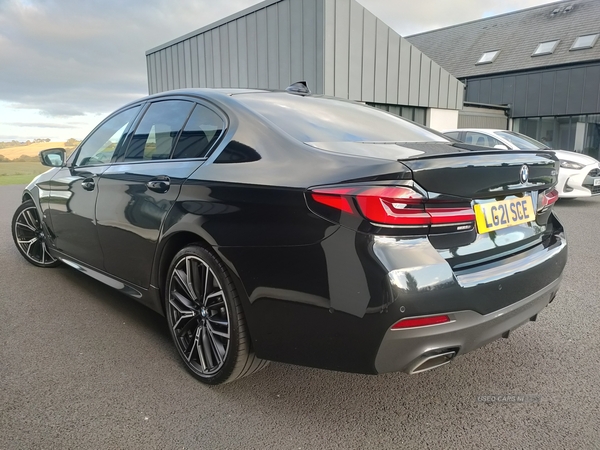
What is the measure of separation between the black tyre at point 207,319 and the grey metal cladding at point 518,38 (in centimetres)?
2135

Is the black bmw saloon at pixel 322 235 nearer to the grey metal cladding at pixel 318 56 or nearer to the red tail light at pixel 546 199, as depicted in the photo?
the red tail light at pixel 546 199

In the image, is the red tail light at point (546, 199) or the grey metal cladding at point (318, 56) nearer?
the red tail light at point (546, 199)

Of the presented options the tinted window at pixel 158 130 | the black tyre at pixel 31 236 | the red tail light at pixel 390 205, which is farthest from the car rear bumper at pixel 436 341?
the black tyre at pixel 31 236

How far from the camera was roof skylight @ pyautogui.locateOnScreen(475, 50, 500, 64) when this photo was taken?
22031mm

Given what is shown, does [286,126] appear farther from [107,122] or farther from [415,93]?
[415,93]

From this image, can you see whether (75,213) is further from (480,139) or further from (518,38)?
(518,38)

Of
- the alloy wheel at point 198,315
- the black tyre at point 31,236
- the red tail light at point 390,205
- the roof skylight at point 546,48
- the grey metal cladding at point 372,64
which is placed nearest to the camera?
the red tail light at point 390,205

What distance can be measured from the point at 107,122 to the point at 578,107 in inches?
815

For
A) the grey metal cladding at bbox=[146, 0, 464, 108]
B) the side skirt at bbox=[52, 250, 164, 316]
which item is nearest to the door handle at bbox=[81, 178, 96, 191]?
the side skirt at bbox=[52, 250, 164, 316]

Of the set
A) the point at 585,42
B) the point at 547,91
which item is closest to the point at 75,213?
the point at 547,91

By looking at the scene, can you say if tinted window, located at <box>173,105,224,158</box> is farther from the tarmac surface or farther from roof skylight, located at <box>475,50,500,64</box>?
roof skylight, located at <box>475,50,500,64</box>

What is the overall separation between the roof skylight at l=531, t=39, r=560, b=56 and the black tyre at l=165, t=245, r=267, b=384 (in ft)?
73.7

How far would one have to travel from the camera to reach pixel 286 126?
7.07ft

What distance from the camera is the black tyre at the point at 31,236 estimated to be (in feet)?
13.9
